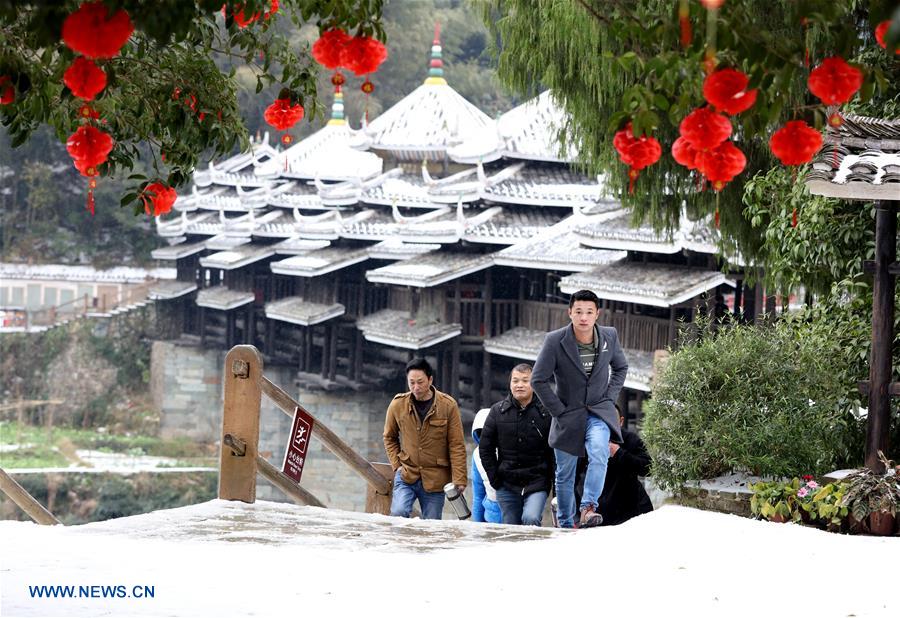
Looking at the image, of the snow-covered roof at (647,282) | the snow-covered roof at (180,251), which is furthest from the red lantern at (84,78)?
the snow-covered roof at (180,251)

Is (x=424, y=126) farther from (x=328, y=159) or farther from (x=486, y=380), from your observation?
(x=486, y=380)

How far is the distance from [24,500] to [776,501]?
12.4ft

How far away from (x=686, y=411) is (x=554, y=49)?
3.97 meters

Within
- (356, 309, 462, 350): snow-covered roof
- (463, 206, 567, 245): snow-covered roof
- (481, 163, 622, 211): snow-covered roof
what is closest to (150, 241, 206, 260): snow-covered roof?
(356, 309, 462, 350): snow-covered roof

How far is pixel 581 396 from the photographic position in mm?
7000

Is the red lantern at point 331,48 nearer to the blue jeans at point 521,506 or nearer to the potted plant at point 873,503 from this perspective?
the potted plant at point 873,503

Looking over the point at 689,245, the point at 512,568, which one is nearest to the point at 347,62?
the point at 512,568

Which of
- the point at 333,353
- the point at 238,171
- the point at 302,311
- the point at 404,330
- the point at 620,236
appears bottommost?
the point at 333,353

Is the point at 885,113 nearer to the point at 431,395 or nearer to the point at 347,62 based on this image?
the point at 431,395

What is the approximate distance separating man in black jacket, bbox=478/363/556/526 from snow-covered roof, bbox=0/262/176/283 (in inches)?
1562

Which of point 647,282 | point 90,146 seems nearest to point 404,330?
point 647,282

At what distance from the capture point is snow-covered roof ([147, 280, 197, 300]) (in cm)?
3912

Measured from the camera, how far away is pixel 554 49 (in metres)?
10.6

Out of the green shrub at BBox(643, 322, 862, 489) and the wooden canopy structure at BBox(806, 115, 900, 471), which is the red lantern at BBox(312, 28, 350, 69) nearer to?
the wooden canopy structure at BBox(806, 115, 900, 471)
